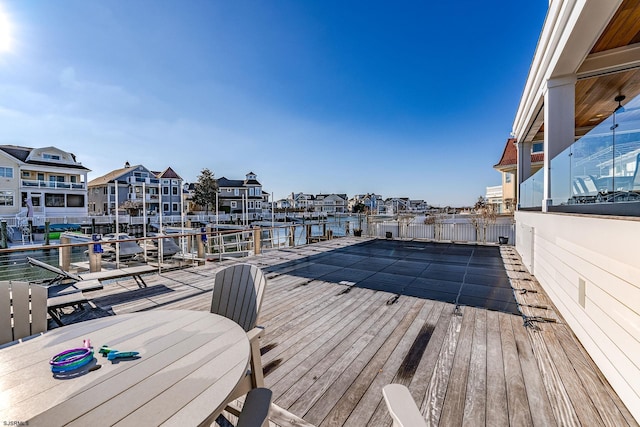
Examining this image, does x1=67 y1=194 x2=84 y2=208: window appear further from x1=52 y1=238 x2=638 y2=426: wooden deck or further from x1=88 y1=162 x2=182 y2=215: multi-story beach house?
x1=52 y1=238 x2=638 y2=426: wooden deck

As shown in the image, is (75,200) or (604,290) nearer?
(604,290)

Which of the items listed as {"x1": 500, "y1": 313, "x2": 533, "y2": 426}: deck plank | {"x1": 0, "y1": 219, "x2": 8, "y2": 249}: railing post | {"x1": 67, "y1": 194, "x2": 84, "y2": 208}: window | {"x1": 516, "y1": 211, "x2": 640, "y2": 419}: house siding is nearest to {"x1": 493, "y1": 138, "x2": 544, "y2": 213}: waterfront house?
{"x1": 516, "y1": 211, "x2": 640, "y2": 419}: house siding

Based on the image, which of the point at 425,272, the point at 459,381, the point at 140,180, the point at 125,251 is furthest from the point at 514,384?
the point at 140,180

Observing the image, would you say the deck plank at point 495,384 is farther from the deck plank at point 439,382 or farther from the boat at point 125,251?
the boat at point 125,251

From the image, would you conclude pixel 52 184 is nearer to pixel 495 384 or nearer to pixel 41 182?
pixel 41 182

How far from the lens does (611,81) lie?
4.34 meters

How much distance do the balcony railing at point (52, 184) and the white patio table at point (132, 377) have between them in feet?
102

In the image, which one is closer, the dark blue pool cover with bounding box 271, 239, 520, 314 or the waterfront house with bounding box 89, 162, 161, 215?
the dark blue pool cover with bounding box 271, 239, 520, 314

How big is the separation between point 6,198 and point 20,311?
29668mm

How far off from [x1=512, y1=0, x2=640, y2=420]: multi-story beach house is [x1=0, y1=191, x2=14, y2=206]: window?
33.0 m

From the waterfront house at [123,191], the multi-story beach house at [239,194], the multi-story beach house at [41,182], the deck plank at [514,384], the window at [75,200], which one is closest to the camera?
the deck plank at [514,384]

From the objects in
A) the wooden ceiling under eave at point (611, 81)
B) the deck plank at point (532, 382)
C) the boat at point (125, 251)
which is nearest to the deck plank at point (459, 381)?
the deck plank at point (532, 382)

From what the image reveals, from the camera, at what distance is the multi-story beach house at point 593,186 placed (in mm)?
1889

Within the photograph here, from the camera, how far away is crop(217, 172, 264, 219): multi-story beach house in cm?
3981
